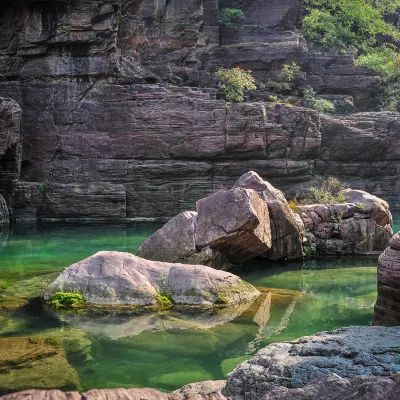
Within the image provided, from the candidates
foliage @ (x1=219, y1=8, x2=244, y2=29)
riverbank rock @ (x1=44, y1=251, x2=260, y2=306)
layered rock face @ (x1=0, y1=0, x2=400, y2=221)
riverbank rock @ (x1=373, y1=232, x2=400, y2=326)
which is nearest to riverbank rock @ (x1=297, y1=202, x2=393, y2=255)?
riverbank rock @ (x1=44, y1=251, x2=260, y2=306)

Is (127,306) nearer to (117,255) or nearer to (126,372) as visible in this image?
(117,255)

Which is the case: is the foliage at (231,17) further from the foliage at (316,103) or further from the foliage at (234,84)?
the foliage at (316,103)

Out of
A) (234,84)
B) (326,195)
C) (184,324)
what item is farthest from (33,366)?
(234,84)

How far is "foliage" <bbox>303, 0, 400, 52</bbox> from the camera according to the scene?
36562 millimetres

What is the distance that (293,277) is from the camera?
13.8m

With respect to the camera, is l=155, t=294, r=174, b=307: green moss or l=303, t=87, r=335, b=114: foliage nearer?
l=155, t=294, r=174, b=307: green moss

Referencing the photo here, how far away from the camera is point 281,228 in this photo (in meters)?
15.6

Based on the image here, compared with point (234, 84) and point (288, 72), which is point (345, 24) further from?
point (234, 84)

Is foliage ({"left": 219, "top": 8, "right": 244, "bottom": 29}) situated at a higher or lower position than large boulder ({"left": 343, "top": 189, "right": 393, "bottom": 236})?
higher

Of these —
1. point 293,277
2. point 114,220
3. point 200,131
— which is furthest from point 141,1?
point 293,277

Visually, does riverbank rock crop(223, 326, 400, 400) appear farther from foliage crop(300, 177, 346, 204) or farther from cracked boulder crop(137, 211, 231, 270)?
foliage crop(300, 177, 346, 204)

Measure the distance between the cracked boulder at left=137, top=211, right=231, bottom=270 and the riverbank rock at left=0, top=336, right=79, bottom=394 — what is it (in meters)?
5.24

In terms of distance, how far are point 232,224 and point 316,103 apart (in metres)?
19.4

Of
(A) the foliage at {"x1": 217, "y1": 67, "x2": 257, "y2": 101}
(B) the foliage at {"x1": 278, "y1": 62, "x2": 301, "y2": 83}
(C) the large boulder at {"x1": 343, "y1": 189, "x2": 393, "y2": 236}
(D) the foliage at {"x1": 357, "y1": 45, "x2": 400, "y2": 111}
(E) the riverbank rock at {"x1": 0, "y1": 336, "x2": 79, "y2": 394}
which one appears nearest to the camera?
(E) the riverbank rock at {"x1": 0, "y1": 336, "x2": 79, "y2": 394}
